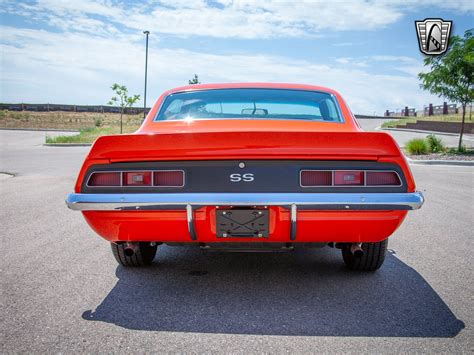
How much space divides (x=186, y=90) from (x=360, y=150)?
2.05 metres

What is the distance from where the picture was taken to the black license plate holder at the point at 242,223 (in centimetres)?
321

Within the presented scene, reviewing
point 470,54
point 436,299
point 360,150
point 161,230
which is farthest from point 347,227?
point 470,54

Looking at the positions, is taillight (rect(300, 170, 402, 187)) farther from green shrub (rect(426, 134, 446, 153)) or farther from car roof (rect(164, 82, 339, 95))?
green shrub (rect(426, 134, 446, 153))

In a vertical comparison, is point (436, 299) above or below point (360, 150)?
below

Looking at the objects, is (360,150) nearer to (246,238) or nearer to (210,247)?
(246,238)

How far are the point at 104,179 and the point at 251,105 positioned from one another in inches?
66.7

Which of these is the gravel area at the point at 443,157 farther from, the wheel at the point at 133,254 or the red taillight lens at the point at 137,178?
the red taillight lens at the point at 137,178

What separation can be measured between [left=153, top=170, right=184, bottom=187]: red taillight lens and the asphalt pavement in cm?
78

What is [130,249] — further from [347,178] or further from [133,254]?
[347,178]

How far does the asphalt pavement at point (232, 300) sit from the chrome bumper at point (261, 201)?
65cm

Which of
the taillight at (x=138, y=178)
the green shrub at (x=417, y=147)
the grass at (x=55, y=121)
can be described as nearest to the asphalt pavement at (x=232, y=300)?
the taillight at (x=138, y=178)

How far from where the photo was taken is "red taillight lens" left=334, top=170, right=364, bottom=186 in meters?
3.27

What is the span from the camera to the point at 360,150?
324 cm

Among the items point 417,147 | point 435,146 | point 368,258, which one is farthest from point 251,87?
point 435,146
